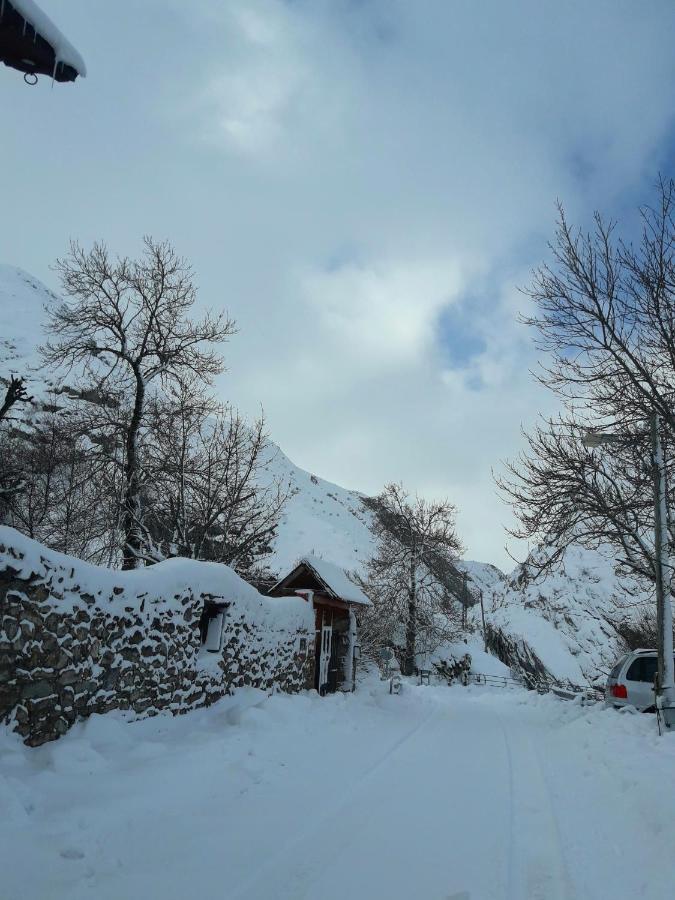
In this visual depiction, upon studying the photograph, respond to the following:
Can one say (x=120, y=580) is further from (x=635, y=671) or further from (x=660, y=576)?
(x=635, y=671)

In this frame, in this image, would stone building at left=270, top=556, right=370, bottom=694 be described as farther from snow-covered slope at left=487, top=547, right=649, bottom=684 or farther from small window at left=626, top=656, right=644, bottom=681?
snow-covered slope at left=487, top=547, right=649, bottom=684

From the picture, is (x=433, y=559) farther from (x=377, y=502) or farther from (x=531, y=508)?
(x=531, y=508)

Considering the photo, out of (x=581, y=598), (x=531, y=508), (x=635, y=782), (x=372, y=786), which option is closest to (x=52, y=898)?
(x=372, y=786)

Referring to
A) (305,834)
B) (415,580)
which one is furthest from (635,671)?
(415,580)

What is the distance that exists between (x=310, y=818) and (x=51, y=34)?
257 inches

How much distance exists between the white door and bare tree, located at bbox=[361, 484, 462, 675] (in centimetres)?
1416

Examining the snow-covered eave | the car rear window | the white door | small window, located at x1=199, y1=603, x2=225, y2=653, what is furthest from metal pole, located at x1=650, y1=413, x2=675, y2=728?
small window, located at x1=199, y1=603, x2=225, y2=653

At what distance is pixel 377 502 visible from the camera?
3491cm

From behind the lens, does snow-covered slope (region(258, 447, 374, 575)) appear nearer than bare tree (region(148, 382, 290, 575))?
No

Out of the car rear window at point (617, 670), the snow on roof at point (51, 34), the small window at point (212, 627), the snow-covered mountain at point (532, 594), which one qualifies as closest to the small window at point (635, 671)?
the car rear window at point (617, 670)

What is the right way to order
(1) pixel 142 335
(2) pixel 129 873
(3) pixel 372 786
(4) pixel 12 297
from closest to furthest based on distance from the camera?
(2) pixel 129 873, (3) pixel 372 786, (1) pixel 142 335, (4) pixel 12 297

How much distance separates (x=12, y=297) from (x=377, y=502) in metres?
65.1

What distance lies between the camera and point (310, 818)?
5.07m

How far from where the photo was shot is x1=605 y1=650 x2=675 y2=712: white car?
11.6 metres
